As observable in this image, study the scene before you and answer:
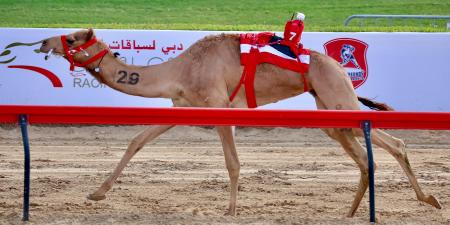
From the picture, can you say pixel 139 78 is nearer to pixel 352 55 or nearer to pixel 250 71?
Answer: pixel 250 71

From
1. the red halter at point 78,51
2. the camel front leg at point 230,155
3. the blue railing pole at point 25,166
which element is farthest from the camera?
the red halter at point 78,51

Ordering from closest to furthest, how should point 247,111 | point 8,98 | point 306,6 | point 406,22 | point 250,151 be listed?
1. point 247,111
2. point 250,151
3. point 8,98
4. point 406,22
5. point 306,6

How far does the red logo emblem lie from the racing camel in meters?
5.74

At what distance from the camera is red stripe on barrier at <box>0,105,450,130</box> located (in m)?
8.54

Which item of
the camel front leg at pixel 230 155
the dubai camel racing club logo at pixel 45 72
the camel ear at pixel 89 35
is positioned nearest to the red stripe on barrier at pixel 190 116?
the camel front leg at pixel 230 155

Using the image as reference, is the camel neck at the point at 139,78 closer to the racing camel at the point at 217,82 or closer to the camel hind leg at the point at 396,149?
the racing camel at the point at 217,82

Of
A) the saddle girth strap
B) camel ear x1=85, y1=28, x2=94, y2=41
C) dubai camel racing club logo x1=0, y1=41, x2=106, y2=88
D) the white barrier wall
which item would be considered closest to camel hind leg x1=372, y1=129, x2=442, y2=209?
the saddle girth strap

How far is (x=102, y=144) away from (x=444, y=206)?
21.0ft

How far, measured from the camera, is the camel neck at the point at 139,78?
10797mm

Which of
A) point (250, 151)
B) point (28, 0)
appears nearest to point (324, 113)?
point (250, 151)

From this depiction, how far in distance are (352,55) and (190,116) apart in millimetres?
8525

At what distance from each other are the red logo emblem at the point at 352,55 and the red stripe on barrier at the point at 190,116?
799 cm

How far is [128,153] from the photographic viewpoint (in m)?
10.3

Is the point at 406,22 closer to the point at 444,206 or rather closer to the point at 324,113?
the point at 444,206
